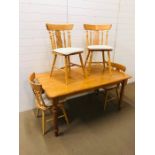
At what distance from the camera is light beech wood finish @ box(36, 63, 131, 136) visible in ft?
6.80

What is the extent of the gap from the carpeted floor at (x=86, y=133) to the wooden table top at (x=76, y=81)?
1.83ft

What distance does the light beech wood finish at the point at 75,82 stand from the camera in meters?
2.07

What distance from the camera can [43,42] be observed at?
102 inches

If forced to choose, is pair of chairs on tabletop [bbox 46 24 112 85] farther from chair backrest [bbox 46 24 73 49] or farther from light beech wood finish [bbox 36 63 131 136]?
light beech wood finish [bbox 36 63 131 136]

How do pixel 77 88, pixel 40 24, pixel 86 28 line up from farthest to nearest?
pixel 86 28 < pixel 40 24 < pixel 77 88

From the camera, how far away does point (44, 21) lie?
2521 millimetres

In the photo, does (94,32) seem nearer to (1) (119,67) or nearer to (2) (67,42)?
(2) (67,42)

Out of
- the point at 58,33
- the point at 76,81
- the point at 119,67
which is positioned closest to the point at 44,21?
the point at 58,33

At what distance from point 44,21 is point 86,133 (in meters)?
1.77

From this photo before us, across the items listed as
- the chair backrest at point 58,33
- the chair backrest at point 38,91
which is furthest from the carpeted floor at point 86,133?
the chair backrest at point 58,33
